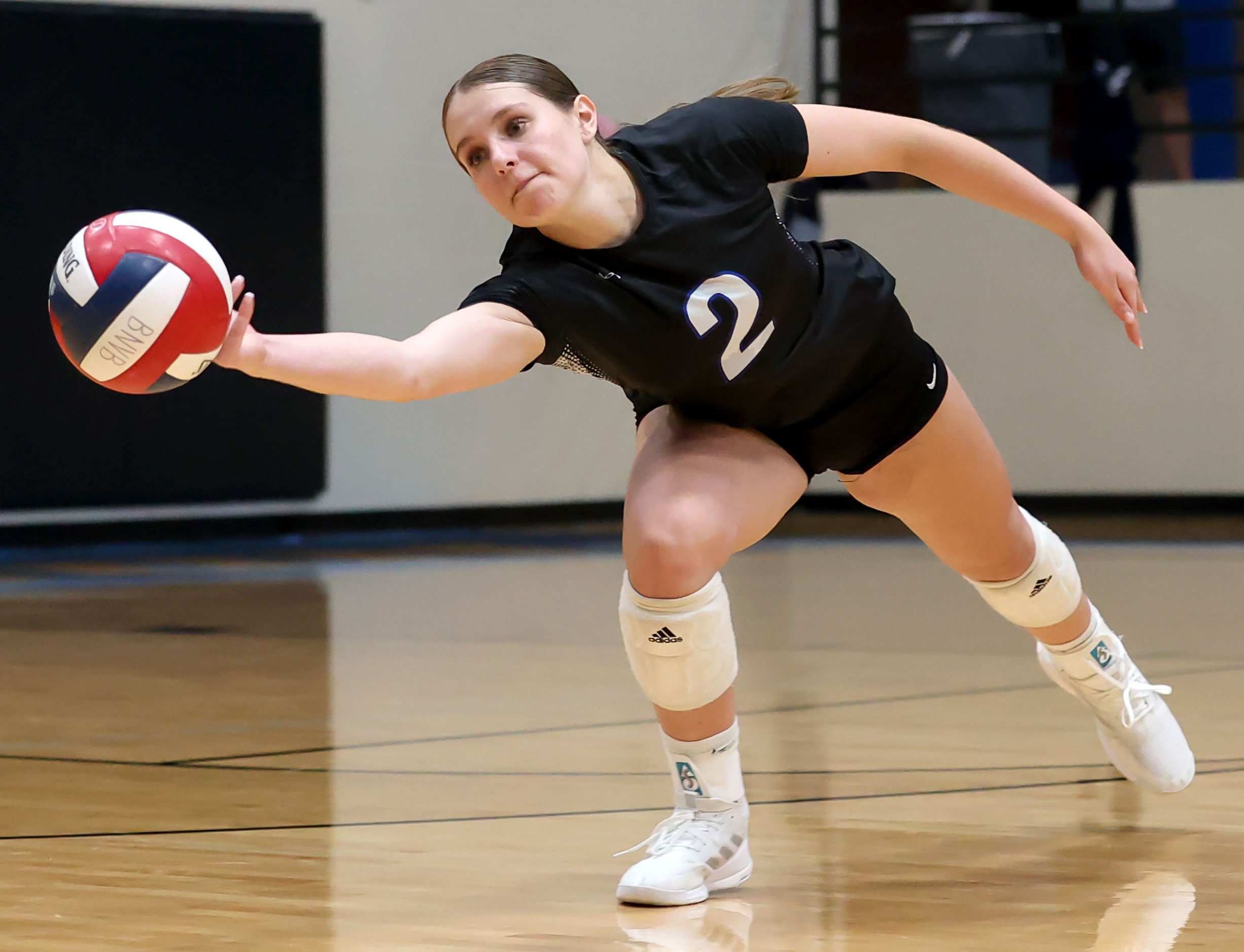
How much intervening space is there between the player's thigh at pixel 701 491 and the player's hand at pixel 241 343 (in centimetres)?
67

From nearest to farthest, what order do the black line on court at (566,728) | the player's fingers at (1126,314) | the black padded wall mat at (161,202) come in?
the player's fingers at (1126,314) → the black line on court at (566,728) → the black padded wall mat at (161,202)

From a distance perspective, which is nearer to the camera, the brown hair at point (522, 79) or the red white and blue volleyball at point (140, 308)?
the red white and blue volleyball at point (140, 308)

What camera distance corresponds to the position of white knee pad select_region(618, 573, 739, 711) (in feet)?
8.80

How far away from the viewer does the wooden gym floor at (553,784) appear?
98.1 inches

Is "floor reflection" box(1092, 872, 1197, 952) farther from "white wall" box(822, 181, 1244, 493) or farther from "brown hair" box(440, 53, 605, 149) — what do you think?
"white wall" box(822, 181, 1244, 493)

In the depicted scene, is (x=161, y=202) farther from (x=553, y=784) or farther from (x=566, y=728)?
(x=553, y=784)

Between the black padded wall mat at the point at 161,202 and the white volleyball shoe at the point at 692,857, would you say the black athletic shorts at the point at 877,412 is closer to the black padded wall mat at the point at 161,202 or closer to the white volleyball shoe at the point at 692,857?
the white volleyball shoe at the point at 692,857

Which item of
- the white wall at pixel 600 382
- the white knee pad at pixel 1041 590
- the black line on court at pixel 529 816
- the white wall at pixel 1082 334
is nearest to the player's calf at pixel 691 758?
the black line on court at pixel 529 816

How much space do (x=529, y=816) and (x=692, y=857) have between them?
572mm

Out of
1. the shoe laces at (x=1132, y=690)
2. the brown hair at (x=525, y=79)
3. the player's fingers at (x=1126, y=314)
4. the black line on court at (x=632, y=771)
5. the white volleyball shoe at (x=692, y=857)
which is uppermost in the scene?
the brown hair at (x=525, y=79)

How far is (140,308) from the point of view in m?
2.23

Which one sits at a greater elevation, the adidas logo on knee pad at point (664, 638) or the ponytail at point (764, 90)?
the ponytail at point (764, 90)

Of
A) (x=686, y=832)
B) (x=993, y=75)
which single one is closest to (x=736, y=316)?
(x=686, y=832)

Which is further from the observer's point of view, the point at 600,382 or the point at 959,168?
the point at 600,382
